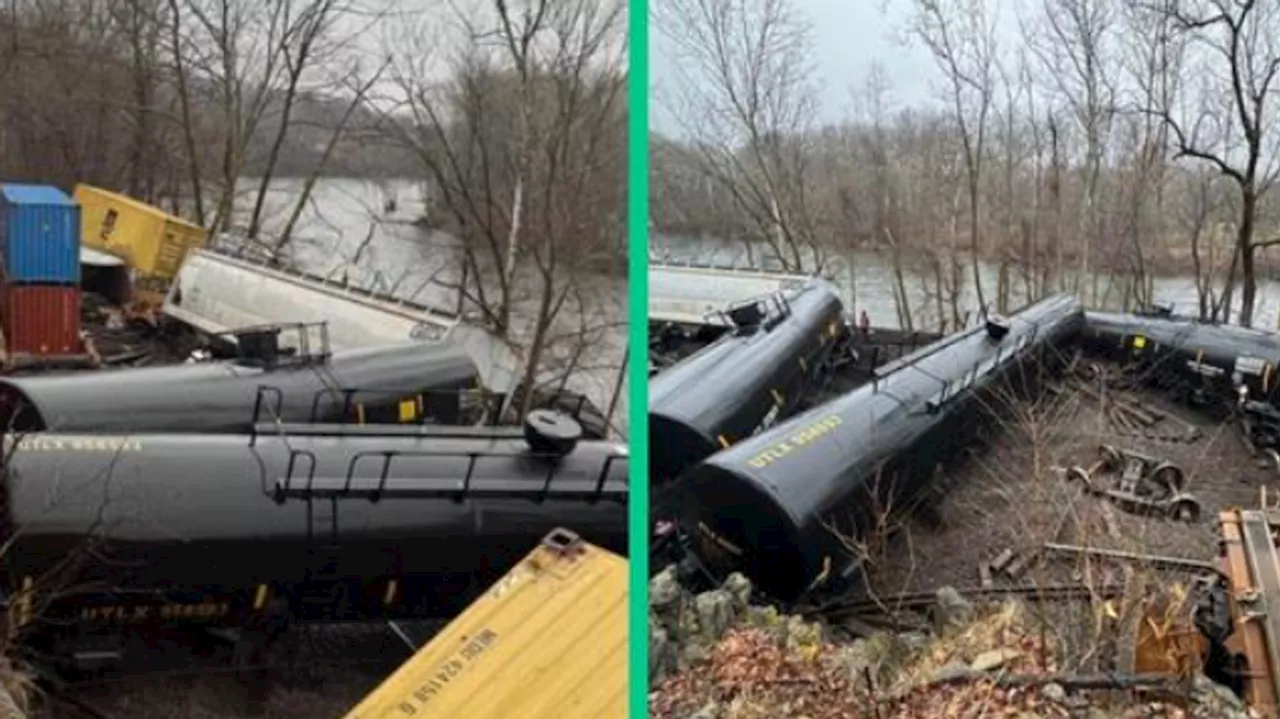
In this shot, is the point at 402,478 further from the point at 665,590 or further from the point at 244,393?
the point at 665,590

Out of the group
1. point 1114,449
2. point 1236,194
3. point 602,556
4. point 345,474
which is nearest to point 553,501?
point 602,556

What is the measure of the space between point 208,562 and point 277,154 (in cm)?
84

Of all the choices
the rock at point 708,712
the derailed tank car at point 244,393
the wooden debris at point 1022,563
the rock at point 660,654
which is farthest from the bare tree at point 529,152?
the wooden debris at point 1022,563

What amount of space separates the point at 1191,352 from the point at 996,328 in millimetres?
370

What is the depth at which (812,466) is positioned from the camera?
2279mm

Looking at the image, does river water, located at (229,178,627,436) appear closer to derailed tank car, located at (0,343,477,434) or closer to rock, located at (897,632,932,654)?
derailed tank car, located at (0,343,477,434)

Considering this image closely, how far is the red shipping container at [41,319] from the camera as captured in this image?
6.86 feet

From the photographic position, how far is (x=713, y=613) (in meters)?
2.08

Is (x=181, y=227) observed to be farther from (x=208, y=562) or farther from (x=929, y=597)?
(x=929, y=597)

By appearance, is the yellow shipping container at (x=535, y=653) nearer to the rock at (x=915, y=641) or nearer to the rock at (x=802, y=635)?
the rock at (x=802, y=635)

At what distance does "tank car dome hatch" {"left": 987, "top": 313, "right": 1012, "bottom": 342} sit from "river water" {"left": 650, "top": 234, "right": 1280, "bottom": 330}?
0.13 feet

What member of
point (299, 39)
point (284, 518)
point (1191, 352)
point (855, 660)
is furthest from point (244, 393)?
point (1191, 352)

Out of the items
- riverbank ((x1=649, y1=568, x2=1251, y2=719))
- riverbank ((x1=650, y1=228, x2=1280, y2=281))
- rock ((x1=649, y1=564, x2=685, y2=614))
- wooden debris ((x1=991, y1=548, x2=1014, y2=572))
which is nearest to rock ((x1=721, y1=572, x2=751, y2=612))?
riverbank ((x1=649, y1=568, x2=1251, y2=719))

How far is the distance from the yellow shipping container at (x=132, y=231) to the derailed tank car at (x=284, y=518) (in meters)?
0.35
